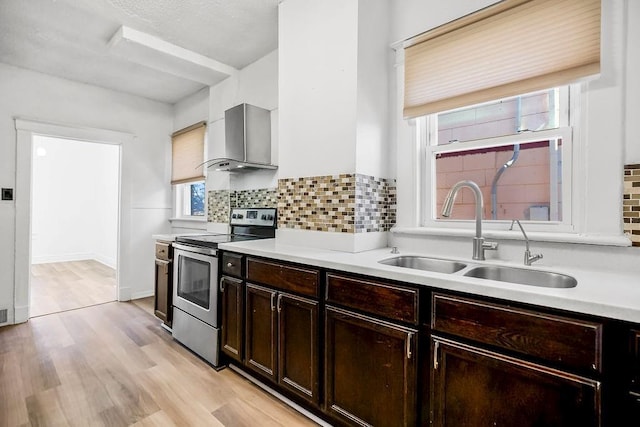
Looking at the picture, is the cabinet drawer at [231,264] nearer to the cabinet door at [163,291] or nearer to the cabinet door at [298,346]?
the cabinet door at [298,346]

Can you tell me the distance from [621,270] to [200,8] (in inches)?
120

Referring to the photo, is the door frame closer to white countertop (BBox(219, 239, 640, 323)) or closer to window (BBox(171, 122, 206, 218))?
window (BBox(171, 122, 206, 218))

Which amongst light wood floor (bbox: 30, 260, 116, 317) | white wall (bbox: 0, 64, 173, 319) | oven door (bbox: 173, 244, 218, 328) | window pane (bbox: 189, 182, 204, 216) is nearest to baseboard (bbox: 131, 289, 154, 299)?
white wall (bbox: 0, 64, 173, 319)

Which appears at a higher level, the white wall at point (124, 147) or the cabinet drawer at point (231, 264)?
the white wall at point (124, 147)

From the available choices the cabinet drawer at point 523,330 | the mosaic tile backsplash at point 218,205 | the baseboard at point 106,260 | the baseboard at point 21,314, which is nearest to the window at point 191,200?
the mosaic tile backsplash at point 218,205

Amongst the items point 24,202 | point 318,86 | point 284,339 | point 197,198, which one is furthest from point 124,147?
point 284,339

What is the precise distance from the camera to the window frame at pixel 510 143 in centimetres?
153

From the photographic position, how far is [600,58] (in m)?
1.40

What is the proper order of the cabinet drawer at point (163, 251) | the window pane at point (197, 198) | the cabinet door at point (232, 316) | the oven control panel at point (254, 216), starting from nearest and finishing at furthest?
the cabinet door at point (232, 316)
the oven control panel at point (254, 216)
the cabinet drawer at point (163, 251)
the window pane at point (197, 198)

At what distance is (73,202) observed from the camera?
6598 mm

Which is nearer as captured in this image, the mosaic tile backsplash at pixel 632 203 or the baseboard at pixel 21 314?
the mosaic tile backsplash at pixel 632 203

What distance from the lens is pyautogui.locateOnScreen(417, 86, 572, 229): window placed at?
1625 millimetres

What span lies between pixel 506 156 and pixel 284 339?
169 cm

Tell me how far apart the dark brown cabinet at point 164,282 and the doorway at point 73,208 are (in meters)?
2.91
